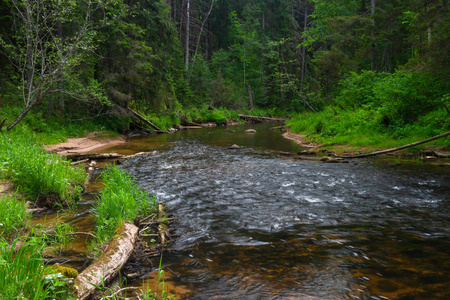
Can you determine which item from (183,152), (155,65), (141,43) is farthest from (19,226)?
(155,65)

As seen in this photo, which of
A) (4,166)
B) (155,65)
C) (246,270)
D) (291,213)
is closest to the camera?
(246,270)

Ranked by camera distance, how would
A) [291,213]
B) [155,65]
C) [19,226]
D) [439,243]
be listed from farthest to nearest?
[155,65] < [291,213] < [19,226] < [439,243]

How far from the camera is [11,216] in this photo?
13.9ft

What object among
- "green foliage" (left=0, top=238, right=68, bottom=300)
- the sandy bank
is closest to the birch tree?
the sandy bank

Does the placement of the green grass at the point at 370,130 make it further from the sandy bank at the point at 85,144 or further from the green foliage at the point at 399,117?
the sandy bank at the point at 85,144

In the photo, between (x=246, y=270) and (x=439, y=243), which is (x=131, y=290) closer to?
(x=246, y=270)

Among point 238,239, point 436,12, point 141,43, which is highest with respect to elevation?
point 141,43

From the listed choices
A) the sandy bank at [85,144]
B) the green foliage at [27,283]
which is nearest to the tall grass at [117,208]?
the green foliage at [27,283]

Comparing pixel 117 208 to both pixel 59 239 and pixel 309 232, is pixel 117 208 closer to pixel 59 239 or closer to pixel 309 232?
pixel 59 239

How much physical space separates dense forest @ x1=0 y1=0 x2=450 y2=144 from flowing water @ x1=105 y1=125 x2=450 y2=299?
429cm

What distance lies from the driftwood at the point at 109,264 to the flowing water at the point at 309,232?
0.46 meters

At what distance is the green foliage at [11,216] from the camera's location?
4.05 m

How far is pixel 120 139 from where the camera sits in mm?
17438

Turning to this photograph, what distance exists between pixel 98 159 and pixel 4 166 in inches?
195
